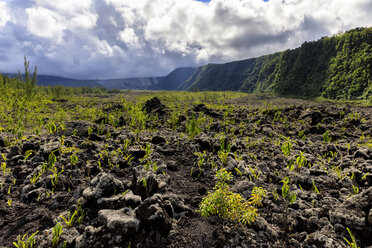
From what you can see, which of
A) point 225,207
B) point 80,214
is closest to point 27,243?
point 80,214

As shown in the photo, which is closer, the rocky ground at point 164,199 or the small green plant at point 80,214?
the rocky ground at point 164,199

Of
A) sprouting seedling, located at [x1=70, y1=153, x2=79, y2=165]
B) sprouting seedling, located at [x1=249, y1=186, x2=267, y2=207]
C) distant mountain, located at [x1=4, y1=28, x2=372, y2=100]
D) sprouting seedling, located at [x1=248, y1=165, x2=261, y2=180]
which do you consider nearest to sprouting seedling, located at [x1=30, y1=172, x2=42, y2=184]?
sprouting seedling, located at [x1=70, y1=153, x2=79, y2=165]

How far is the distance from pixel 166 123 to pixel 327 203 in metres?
10.1

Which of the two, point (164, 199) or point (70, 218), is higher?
point (164, 199)

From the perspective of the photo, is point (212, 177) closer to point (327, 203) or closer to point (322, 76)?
point (327, 203)

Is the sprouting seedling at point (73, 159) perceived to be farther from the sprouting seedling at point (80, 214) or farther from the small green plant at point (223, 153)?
the small green plant at point (223, 153)

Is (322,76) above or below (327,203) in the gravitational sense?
above

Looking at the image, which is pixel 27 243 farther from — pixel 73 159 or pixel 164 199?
pixel 73 159

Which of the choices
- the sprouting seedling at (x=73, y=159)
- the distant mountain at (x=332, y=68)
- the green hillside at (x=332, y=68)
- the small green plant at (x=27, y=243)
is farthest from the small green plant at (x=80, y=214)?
the green hillside at (x=332, y=68)

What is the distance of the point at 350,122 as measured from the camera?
36.1 feet

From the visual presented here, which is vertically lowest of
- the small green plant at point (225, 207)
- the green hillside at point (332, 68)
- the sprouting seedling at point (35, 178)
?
the sprouting seedling at point (35, 178)

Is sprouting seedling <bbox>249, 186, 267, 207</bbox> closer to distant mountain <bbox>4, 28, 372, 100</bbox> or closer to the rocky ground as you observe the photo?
the rocky ground

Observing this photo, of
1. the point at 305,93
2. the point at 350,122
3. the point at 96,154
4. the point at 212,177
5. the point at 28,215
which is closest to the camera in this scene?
the point at 28,215

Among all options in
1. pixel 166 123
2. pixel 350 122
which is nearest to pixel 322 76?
pixel 350 122
